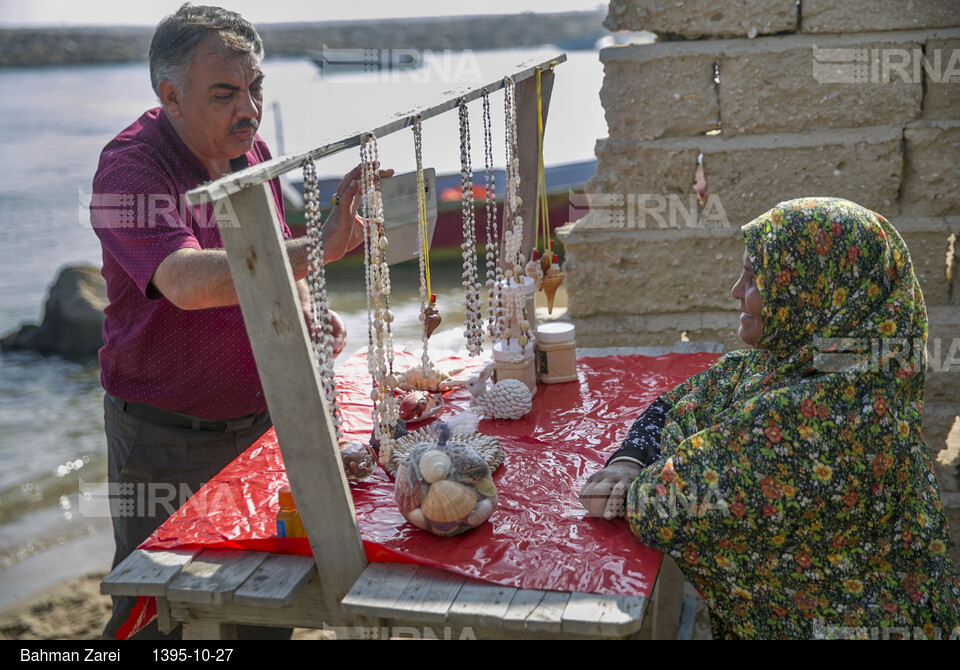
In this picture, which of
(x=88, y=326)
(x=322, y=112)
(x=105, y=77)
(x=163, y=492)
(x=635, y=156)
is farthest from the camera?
(x=105, y=77)

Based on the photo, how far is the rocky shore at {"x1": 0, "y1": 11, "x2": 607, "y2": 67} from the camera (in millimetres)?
38875

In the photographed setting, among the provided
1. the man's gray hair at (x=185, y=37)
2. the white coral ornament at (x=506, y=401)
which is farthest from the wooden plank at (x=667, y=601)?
the man's gray hair at (x=185, y=37)

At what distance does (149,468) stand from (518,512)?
1190mm

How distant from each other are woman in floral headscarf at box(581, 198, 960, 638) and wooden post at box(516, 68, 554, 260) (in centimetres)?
124

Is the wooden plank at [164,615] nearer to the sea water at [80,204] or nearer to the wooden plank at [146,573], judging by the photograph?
the wooden plank at [146,573]

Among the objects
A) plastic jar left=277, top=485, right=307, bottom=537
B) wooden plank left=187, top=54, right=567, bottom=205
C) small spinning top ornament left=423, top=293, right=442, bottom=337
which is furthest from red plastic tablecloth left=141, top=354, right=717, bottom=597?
wooden plank left=187, top=54, right=567, bottom=205

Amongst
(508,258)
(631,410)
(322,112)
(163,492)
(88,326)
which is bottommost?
(88,326)

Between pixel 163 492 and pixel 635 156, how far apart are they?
2143 mm

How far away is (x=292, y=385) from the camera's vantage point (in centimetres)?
163

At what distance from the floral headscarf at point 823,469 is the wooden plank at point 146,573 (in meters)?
0.97

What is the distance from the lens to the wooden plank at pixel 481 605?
1.60m
